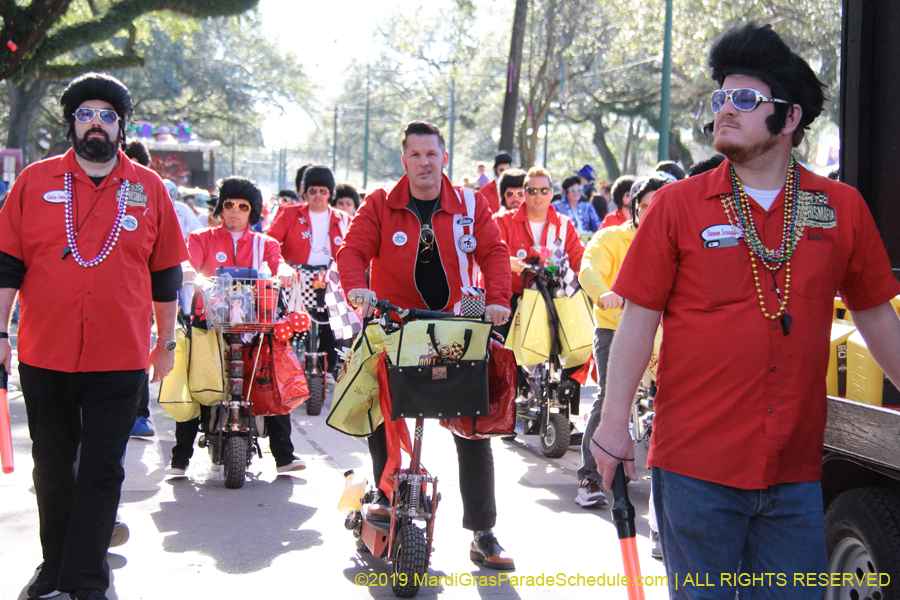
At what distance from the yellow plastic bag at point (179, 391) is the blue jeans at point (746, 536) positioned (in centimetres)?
434

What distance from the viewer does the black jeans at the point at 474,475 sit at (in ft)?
16.0

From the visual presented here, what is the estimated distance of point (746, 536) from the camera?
281cm

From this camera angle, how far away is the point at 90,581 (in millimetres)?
4133

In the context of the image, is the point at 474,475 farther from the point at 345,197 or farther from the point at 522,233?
the point at 345,197

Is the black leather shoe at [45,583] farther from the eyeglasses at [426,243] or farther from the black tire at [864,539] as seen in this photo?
the black tire at [864,539]

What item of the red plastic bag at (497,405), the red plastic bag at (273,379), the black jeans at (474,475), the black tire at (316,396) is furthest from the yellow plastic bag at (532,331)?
the red plastic bag at (497,405)

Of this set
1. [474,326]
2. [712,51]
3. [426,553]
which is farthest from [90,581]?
[712,51]

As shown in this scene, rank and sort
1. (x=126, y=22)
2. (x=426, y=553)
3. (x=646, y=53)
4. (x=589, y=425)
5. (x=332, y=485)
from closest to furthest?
(x=426, y=553), (x=589, y=425), (x=332, y=485), (x=126, y=22), (x=646, y=53)

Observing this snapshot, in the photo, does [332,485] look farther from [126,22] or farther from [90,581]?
[126,22]

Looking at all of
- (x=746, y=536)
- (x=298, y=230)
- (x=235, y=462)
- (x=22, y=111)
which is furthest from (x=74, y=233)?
(x=22, y=111)

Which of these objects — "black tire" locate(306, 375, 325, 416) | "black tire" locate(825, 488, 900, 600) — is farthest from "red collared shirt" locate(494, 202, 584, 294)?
"black tire" locate(825, 488, 900, 600)

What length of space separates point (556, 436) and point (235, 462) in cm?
251

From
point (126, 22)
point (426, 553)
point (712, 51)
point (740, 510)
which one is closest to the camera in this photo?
point (740, 510)

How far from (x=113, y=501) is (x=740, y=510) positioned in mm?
2716
